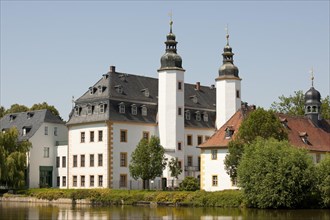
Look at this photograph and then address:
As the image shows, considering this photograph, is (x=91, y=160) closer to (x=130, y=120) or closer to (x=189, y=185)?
(x=130, y=120)

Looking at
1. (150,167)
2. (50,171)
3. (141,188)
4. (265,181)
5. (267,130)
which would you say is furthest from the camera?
(50,171)

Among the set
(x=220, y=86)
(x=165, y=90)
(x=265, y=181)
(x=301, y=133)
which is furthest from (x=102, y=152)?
(x=265, y=181)

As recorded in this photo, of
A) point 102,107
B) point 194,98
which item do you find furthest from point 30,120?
point 194,98

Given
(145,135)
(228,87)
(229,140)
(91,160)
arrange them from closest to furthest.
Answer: (229,140) → (91,160) → (145,135) → (228,87)

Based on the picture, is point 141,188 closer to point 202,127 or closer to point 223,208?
point 202,127

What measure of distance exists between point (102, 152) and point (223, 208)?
22.4 metres

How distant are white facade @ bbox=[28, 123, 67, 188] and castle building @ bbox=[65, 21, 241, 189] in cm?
401

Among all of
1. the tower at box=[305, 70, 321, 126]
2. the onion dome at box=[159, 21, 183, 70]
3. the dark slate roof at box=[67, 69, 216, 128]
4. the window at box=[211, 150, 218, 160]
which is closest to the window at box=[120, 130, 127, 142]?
the dark slate roof at box=[67, 69, 216, 128]

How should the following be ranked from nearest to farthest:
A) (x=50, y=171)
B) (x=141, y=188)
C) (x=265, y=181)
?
(x=265, y=181) → (x=141, y=188) → (x=50, y=171)

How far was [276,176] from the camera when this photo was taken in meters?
53.2

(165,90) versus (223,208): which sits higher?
(165,90)

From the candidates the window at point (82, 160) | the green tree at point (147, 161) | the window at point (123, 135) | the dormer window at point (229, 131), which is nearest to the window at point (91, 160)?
the window at point (82, 160)

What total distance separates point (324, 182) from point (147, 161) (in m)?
20.6

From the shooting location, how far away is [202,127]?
274 ft
